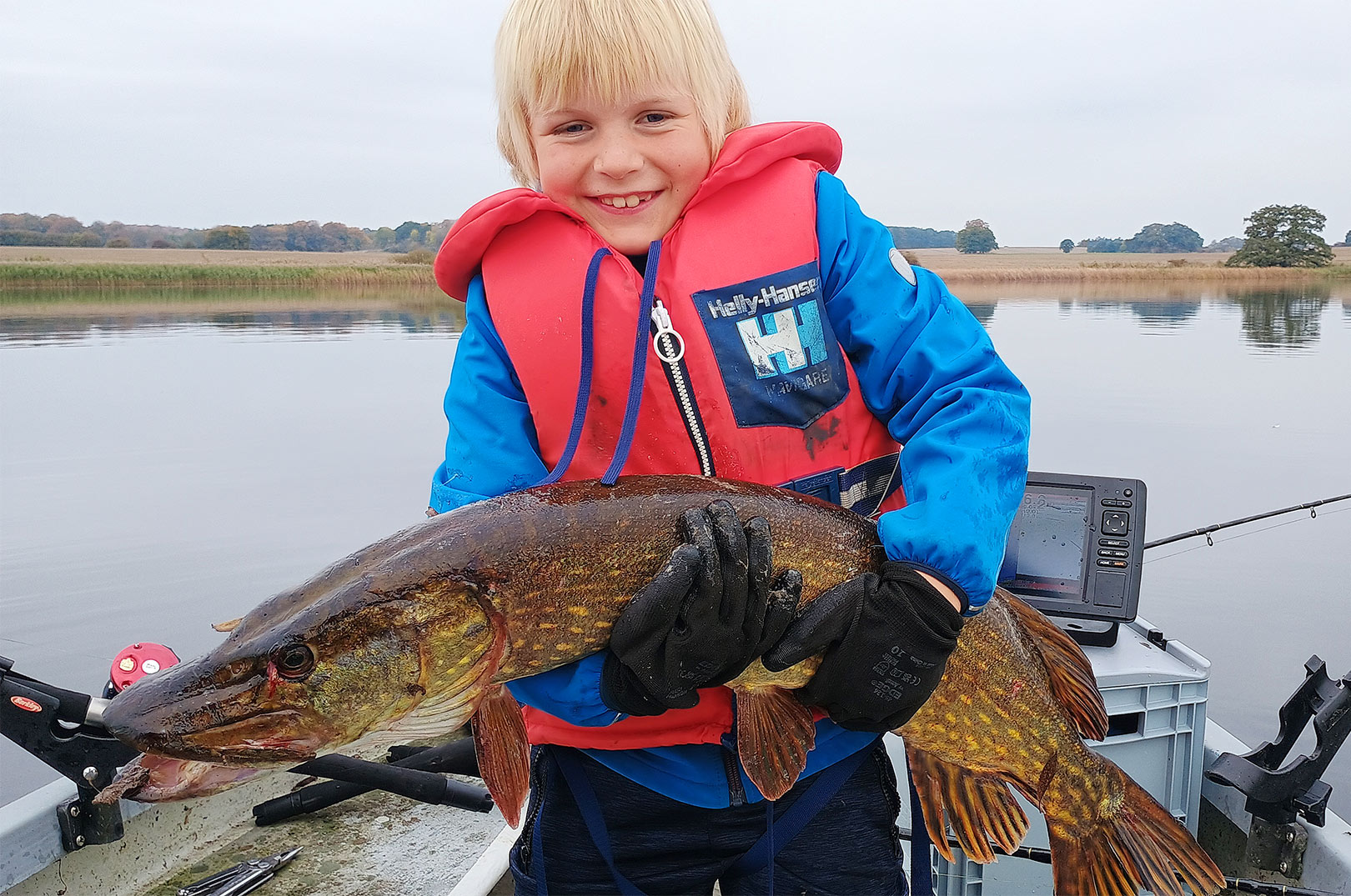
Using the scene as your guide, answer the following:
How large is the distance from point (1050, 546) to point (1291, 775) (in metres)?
0.80

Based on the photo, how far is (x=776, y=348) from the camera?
5.74ft

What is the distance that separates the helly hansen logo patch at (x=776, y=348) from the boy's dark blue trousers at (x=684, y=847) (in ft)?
2.25

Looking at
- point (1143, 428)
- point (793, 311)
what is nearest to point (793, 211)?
point (793, 311)

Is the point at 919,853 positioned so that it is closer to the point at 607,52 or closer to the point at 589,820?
the point at 589,820

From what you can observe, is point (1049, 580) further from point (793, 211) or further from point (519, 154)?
point (519, 154)

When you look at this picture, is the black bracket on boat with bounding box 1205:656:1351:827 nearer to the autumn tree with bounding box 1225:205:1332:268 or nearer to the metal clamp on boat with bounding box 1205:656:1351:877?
the metal clamp on boat with bounding box 1205:656:1351:877

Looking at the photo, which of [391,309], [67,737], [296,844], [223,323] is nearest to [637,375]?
[67,737]

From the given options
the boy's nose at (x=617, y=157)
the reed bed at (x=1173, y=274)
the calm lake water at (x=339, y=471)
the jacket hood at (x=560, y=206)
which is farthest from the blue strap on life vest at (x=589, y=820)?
the reed bed at (x=1173, y=274)

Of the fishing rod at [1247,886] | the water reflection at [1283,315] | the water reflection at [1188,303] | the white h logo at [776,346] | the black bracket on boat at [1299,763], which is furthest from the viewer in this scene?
the water reflection at [1188,303]

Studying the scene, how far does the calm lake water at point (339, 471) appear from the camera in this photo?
5629mm

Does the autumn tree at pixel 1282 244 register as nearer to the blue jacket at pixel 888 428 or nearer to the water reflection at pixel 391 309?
the water reflection at pixel 391 309

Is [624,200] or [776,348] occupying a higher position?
[624,200]

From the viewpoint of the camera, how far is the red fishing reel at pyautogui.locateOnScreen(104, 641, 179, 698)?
2531 millimetres

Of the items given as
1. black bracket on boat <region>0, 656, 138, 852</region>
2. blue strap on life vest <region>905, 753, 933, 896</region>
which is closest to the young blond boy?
blue strap on life vest <region>905, 753, 933, 896</region>
